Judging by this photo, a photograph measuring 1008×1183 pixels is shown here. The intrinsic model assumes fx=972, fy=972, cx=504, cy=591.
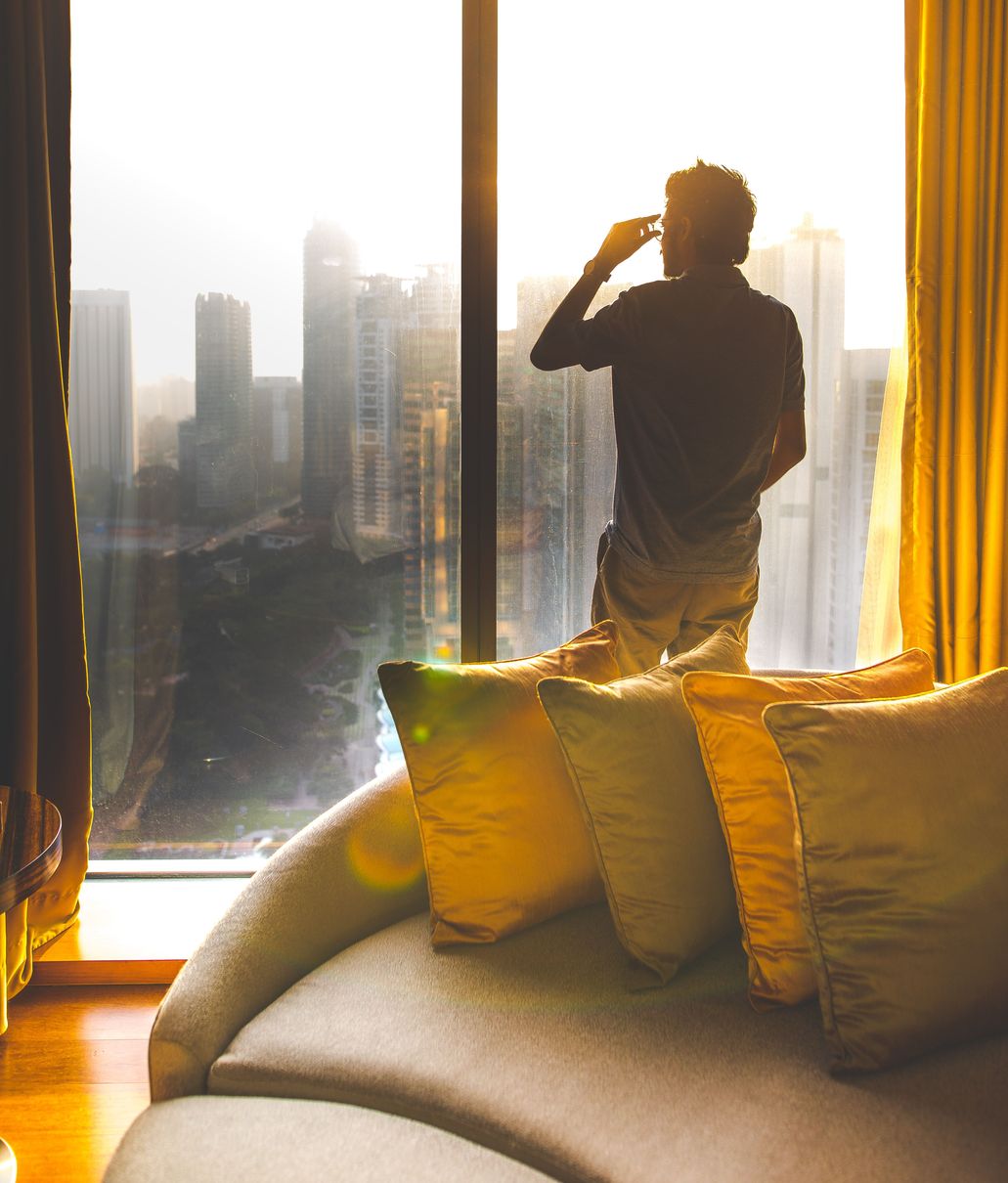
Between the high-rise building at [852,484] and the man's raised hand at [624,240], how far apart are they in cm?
66

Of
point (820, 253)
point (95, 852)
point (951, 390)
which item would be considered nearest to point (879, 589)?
point (951, 390)

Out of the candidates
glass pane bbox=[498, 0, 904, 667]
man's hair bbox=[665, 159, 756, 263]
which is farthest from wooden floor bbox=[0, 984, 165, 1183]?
man's hair bbox=[665, 159, 756, 263]

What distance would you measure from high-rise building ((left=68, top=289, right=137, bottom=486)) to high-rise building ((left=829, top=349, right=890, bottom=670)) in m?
1.89

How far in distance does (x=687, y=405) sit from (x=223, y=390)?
1.22m

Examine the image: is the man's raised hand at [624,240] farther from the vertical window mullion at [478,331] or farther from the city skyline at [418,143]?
the vertical window mullion at [478,331]

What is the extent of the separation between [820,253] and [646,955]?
195 centimetres

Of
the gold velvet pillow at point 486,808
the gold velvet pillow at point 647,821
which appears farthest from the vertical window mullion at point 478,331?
the gold velvet pillow at point 647,821

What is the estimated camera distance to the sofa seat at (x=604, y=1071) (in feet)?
3.57

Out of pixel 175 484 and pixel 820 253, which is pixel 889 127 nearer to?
pixel 820 253

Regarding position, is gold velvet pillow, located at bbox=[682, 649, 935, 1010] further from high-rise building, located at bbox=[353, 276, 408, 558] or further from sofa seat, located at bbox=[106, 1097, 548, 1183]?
high-rise building, located at bbox=[353, 276, 408, 558]

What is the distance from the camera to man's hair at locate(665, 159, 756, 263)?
2141mm

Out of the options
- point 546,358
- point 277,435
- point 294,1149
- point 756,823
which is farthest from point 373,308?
point 294,1149

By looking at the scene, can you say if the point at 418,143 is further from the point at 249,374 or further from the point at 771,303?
the point at 771,303

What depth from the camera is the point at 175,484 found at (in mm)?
2598
